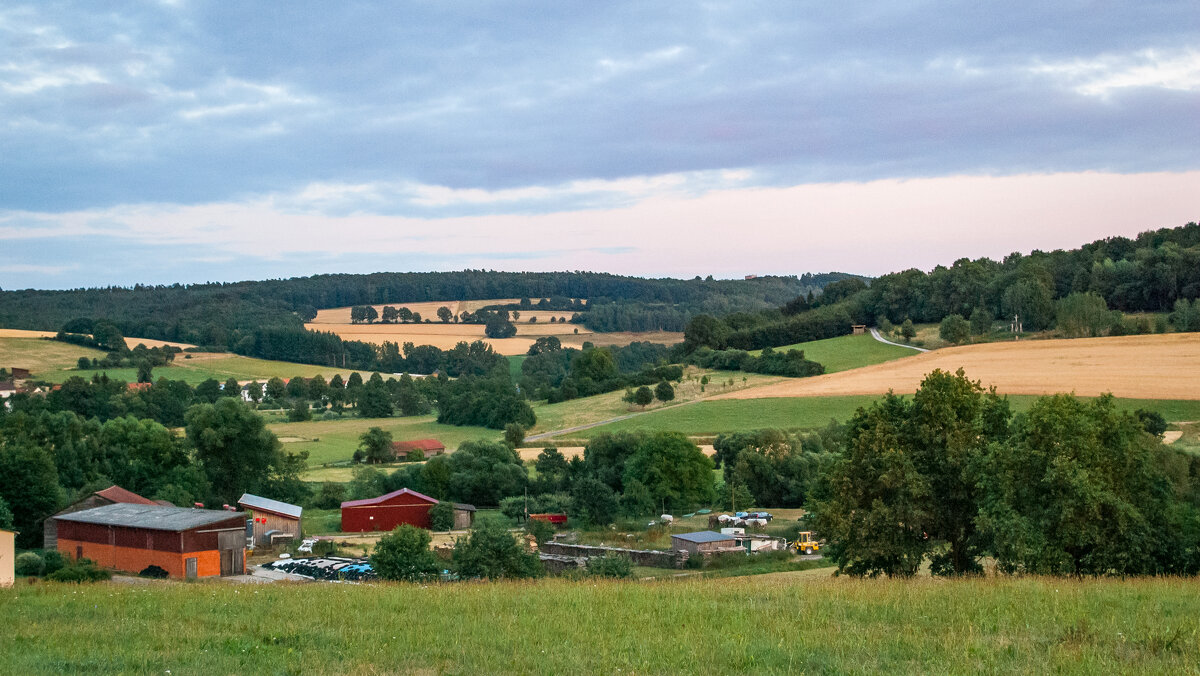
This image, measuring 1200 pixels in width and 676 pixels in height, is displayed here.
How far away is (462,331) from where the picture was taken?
150 metres

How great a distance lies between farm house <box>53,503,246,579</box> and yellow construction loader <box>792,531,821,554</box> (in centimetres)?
2196

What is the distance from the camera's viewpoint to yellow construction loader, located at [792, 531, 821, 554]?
39719 millimetres

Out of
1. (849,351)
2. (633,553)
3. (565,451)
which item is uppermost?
(849,351)

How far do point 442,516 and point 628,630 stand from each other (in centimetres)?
4123

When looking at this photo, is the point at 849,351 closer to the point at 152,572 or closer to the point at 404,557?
the point at 404,557

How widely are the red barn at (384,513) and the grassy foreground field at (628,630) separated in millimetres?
36749

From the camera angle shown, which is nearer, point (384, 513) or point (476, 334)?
point (384, 513)

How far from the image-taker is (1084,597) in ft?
42.8

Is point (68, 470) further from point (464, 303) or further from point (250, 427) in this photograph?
point (464, 303)

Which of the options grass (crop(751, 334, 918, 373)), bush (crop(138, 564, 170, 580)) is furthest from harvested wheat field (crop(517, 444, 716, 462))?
bush (crop(138, 564, 170, 580))

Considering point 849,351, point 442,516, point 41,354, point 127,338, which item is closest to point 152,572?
point 442,516

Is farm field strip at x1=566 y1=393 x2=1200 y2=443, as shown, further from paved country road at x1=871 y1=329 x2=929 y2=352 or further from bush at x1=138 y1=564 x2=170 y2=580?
bush at x1=138 y1=564 x2=170 y2=580

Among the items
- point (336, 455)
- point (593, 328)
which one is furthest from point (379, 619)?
point (593, 328)

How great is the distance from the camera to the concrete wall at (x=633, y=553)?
127ft
